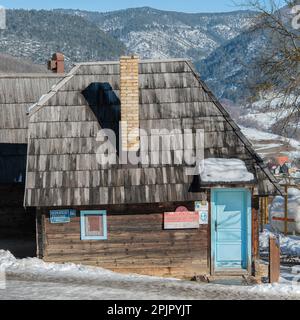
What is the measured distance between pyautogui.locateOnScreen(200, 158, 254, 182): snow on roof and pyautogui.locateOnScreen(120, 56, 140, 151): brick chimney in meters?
1.75

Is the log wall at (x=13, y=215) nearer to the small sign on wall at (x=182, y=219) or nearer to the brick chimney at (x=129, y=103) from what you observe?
the brick chimney at (x=129, y=103)

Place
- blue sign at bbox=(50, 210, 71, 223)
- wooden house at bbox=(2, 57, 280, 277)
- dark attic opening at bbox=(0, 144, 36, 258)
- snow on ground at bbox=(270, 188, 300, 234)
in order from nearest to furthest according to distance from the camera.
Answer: wooden house at bbox=(2, 57, 280, 277)
blue sign at bbox=(50, 210, 71, 223)
dark attic opening at bbox=(0, 144, 36, 258)
snow on ground at bbox=(270, 188, 300, 234)

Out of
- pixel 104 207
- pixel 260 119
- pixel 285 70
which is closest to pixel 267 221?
pixel 285 70

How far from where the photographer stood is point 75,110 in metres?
14.7

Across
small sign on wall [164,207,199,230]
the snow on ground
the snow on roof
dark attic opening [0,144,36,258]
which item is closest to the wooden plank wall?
small sign on wall [164,207,199,230]

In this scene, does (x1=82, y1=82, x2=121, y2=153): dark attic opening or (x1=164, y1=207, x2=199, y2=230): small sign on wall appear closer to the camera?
(x1=164, y1=207, x2=199, y2=230): small sign on wall

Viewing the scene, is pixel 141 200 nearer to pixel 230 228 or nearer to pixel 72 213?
pixel 72 213

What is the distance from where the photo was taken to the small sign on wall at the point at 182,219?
13.7 meters

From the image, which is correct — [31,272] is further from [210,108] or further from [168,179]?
[210,108]

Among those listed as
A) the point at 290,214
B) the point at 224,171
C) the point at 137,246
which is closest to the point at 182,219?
the point at 137,246

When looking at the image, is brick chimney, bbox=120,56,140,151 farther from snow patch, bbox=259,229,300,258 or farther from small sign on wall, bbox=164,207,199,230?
snow patch, bbox=259,229,300,258

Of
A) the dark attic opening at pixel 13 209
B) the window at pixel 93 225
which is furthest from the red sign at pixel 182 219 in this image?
the dark attic opening at pixel 13 209

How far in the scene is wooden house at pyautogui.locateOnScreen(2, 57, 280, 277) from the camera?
44.4ft

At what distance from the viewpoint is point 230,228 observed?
45.4 feet
